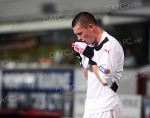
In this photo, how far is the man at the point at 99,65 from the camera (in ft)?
13.2

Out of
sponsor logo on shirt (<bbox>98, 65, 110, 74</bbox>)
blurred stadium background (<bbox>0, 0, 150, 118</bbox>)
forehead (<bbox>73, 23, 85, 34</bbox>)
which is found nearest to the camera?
sponsor logo on shirt (<bbox>98, 65, 110, 74</bbox>)

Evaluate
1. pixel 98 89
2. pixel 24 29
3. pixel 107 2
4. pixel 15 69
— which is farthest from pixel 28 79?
pixel 98 89

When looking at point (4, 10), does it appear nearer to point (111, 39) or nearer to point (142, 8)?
point (142, 8)

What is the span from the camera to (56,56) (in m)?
5.99

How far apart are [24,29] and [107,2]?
4.55ft

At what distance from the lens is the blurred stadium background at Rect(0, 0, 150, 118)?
5.53 metres

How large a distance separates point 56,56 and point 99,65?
2017 millimetres

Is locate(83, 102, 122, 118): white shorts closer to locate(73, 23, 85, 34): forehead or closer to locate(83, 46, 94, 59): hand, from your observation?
locate(83, 46, 94, 59): hand

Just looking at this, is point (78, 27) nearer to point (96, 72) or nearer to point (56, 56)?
point (96, 72)

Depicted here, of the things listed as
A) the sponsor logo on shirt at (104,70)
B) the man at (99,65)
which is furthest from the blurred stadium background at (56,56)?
the sponsor logo on shirt at (104,70)

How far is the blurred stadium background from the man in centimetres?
114

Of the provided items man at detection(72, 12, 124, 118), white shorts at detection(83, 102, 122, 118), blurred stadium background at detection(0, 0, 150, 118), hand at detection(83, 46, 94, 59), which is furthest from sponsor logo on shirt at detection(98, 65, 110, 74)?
blurred stadium background at detection(0, 0, 150, 118)

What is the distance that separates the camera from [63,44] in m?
6.03

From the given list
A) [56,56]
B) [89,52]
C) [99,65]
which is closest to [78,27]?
[89,52]
